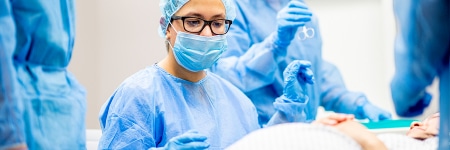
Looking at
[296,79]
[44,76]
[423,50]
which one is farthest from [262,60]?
[423,50]

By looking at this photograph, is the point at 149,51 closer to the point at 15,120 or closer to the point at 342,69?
the point at 342,69

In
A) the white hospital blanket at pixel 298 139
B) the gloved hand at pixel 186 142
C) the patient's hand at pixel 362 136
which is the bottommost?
the gloved hand at pixel 186 142

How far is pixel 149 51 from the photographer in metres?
3.46

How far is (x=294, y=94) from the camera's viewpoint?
2273 mm

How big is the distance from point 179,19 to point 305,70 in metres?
0.56

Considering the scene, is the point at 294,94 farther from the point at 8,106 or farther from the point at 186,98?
the point at 8,106

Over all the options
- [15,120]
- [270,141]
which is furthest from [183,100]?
[15,120]

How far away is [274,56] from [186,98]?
0.68 metres

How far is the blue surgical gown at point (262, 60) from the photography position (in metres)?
2.61

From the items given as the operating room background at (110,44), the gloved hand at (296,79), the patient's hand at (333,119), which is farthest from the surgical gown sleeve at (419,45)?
the operating room background at (110,44)

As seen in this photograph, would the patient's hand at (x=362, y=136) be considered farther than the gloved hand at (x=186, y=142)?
No

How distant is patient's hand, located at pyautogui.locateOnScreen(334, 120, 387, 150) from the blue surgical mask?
0.60m

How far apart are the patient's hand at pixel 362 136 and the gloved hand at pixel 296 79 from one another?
64 centimetres

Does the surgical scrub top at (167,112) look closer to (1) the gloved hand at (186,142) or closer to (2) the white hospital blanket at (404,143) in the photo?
(1) the gloved hand at (186,142)
